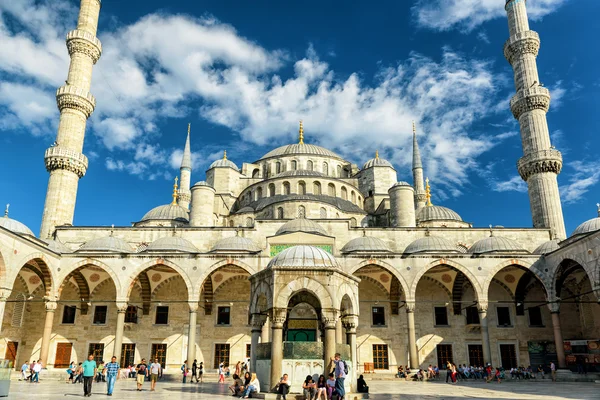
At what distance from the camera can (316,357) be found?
8.98 meters

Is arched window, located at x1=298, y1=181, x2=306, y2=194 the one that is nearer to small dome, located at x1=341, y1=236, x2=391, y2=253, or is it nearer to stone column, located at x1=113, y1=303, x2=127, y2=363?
small dome, located at x1=341, y1=236, x2=391, y2=253

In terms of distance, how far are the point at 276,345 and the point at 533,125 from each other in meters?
20.5

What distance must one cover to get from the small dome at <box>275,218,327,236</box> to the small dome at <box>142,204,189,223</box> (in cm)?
822

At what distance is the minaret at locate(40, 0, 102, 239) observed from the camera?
2275 cm

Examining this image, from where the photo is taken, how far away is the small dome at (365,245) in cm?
1975

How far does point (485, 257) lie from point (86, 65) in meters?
22.0

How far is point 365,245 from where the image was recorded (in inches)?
784

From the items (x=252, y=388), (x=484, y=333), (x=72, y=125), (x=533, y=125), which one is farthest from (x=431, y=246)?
(x=72, y=125)

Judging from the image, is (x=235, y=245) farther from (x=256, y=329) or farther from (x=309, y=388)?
(x=309, y=388)

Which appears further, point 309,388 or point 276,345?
point 276,345

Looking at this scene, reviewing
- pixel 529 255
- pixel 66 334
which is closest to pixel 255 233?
pixel 66 334

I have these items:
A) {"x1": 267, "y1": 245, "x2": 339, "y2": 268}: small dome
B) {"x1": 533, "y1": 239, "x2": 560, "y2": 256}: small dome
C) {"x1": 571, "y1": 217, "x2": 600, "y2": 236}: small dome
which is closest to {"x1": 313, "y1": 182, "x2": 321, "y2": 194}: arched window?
{"x1": 533, "y1": 239, "x2": 560, "y2": 256}: small dome

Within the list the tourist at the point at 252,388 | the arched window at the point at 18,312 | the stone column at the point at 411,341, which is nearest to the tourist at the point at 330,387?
the tourist at the point at 252,388

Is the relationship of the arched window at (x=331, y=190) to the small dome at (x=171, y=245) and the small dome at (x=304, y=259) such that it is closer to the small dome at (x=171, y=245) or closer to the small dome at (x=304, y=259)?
the small dome at (x=171, y=245)
